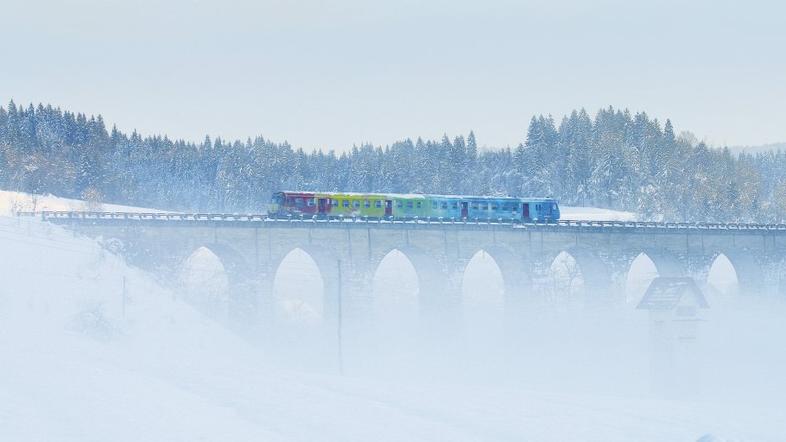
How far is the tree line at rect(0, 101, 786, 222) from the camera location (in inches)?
4267

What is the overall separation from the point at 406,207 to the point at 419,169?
68.3 m

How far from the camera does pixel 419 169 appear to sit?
419ft

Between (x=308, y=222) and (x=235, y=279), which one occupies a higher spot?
(x=308, y=222)

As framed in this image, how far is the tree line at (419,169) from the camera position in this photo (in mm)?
108375

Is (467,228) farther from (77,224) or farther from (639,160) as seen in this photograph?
(639,160)

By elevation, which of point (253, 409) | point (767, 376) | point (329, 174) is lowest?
point (767, 376)

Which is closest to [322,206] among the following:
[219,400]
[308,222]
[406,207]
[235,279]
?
[308,222]

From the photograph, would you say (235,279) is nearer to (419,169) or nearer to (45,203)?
(45,203)

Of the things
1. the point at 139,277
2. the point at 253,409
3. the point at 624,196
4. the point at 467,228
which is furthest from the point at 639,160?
the point at 253,409

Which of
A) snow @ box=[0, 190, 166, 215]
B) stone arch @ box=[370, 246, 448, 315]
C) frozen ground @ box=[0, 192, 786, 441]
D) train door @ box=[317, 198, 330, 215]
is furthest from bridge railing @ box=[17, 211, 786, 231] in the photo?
snow @ box=[0, 190, 166, 215]

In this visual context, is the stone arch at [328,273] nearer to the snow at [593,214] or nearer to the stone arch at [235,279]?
the stone arch at [235,279]

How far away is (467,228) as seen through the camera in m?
57.6

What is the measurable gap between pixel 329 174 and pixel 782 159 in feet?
313

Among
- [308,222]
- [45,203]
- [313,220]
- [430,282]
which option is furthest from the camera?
[45,203]
